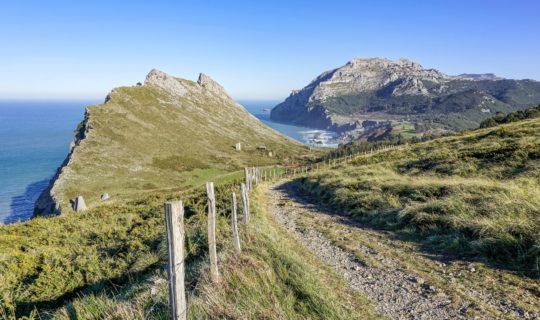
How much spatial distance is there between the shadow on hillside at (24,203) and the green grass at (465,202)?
218 ft

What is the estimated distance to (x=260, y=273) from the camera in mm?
7449

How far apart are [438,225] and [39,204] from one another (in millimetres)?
73652

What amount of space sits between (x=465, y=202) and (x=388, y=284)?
24.7 feet

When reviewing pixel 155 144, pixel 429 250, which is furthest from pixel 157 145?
pixel 429 250

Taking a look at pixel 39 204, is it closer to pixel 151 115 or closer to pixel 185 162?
pixel 185 162

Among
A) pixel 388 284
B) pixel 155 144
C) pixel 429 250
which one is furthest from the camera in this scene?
pixel 155 144

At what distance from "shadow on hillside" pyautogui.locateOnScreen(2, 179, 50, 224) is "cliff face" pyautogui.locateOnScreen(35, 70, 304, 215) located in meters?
6.53

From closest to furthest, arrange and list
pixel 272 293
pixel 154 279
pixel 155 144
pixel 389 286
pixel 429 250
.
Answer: pixel 272 293, pixel 154 279, pixel 389 286, pixel 429 250, pixel 155 144

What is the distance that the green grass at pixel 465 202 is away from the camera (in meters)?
10.3

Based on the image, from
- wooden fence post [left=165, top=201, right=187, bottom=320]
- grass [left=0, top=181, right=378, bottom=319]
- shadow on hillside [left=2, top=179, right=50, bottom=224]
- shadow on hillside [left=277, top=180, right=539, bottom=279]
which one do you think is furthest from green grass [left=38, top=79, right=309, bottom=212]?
wooden fence post [left=165, top=201, right=187, bottom=320]

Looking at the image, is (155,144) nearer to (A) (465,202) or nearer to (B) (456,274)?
(A) (465,202)

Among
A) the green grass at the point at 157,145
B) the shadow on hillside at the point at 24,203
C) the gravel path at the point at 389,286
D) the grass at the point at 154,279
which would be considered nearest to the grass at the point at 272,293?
the grass at the point at 154,279

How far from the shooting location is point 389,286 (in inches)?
346

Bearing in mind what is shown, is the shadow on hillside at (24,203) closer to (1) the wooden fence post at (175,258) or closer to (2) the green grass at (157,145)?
(2) the green grass at (157,145)
